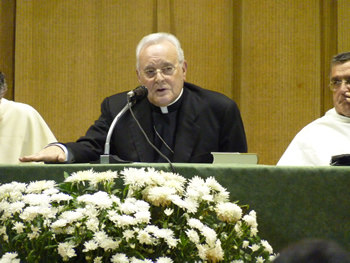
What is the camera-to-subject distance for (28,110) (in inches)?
166

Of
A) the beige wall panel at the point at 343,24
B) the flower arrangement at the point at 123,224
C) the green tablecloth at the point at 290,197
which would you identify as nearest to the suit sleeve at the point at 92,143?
the green tablecloth at the point at 290,197

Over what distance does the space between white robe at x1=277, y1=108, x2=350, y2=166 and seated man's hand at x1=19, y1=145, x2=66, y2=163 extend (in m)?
1.52

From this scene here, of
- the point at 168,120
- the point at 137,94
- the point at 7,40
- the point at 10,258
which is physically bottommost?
the point at 10,258

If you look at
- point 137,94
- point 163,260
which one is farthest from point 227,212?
point 137,94

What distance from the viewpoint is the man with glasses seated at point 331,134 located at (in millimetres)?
3584

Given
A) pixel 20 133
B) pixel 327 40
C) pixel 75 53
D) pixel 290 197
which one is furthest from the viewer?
pixel 75 53

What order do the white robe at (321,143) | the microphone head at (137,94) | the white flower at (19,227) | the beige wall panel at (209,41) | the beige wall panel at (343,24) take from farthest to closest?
the beige wall panel at (209,41) → the beige wall panel at (343,24) → the white robe at (321,143) → the microphone head at (137,94) → the white flower at (19,227)

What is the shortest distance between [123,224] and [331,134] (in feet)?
7.80

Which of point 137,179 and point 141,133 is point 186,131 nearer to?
point 141,133

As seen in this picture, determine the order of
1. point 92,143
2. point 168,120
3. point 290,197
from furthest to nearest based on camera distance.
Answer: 1. point 168,120
2. point 92,143
3. point 290,197

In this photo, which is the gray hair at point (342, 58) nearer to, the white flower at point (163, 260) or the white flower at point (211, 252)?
the white flower at point (211, 252)

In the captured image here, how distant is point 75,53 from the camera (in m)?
4.89

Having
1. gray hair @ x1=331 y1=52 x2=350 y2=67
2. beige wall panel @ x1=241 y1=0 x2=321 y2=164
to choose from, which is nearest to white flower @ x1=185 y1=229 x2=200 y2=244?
gray hair @ x1=331 y1=52 x2=350 y2=67

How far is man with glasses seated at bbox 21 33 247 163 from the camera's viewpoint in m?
3.50
